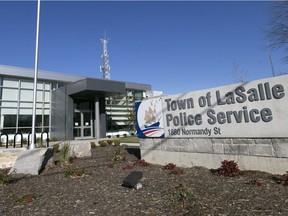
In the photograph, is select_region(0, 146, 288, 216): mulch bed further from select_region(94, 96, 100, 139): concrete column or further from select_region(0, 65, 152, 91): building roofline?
select_region(0, 65, 152, 91): building roofline

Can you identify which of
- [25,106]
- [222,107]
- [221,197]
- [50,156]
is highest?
[25,106]

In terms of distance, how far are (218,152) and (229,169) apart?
883mm

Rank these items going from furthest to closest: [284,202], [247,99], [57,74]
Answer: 1. [57,74]
2. [247,99]
3. [284,202]

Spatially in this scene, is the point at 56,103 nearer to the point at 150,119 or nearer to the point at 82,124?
the point at 82,124

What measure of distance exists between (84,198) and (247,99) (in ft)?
16.0

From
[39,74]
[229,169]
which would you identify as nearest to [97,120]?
[39,74]

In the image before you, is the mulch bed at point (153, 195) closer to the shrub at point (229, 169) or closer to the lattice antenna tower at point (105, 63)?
the shrub at point (229, 169)

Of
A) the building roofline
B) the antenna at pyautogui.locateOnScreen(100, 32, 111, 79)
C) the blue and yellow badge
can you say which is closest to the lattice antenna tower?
the antenna at pyautogui.locateOnScreen(100, 32, 111, 79)

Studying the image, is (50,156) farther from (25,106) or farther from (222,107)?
(25,106)

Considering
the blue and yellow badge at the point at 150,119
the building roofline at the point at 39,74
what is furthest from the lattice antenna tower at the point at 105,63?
the blue and yellow badge at the point at 150,119

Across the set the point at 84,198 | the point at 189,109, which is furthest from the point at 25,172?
the point at 189,109

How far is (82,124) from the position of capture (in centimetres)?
2272

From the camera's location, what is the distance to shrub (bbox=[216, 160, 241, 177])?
19.6ft

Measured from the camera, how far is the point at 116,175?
6.96 meters
